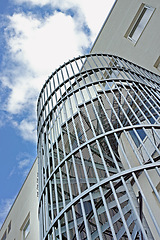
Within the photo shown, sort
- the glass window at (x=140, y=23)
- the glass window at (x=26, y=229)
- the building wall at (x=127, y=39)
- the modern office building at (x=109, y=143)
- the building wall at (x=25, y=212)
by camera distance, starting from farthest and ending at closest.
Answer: the glass window at (x=26, y=229) → the building wall at (x=25, y=212) → the glass window at (x=140, y=23) → the building wall at (x=127, y=39) → the modern office building at (x=109, y=143)

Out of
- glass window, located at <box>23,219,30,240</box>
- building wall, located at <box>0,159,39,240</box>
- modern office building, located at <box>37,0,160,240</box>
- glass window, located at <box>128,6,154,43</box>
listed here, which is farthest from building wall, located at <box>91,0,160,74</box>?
glass window, located at <box>23,219,30,240</box>

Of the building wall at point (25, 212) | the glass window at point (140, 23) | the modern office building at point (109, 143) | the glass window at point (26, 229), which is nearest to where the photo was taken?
the modern office building at point (109, 143)

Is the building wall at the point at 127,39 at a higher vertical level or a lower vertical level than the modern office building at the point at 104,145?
higher

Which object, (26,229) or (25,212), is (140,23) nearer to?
(25,212)

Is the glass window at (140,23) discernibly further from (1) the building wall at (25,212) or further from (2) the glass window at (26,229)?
(2) the glass window at (26,229)

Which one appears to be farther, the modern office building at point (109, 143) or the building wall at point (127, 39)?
the building wall at point (127, 39)

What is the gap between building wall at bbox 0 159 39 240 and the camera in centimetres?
1189

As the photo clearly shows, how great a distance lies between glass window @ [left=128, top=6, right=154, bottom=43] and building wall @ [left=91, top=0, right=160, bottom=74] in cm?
22

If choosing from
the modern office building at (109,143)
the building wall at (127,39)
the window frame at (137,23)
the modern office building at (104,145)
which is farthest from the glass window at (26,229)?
the window frame at (137,23)

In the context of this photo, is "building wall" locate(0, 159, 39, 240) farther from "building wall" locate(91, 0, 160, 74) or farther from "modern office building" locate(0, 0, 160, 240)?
"building wall" locate(91, 0, 160, 74)

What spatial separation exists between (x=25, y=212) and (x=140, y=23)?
34.5 ft

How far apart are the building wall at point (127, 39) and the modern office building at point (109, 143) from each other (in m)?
0.05

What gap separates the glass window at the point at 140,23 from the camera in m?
11.6

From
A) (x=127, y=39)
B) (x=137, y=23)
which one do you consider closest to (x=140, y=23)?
(x=137, y=23)
